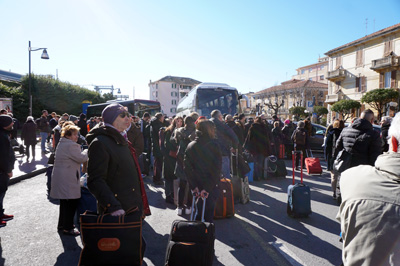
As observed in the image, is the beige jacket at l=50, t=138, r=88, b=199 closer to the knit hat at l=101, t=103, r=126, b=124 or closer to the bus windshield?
the knit hat at l=101, t=103, r=126, b=124

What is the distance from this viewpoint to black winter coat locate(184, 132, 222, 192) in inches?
154

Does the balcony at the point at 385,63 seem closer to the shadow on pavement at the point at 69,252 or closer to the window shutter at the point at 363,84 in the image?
the window shutter at the point at 363,84

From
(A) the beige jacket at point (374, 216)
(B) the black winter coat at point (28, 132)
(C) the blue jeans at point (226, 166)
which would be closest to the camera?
(A) the beige jacket at point (374, 216)

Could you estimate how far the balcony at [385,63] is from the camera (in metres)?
33.3

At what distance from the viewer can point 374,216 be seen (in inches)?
56.1

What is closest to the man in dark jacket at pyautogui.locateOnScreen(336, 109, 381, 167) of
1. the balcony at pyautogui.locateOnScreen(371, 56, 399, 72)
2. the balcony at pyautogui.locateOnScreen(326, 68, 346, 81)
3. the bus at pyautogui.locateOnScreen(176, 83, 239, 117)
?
the bus at pyautogui.locateOnScreen(176, 83, 239, 117)

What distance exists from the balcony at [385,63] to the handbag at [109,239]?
129 ft

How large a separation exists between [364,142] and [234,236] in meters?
2.90

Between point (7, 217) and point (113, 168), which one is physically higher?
point (113, 168)

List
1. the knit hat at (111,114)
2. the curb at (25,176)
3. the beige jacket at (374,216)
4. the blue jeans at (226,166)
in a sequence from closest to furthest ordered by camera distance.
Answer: the beige jacket at (374,216)
the knit hat at (111,114)
the blue jeans at (226,166)
the curb at (25,176)

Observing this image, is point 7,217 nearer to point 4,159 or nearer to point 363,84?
point 4,159

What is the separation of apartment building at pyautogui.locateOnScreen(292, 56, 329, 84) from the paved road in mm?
79262

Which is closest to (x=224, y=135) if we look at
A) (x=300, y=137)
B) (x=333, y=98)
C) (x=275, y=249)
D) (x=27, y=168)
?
(x=275, y=249)

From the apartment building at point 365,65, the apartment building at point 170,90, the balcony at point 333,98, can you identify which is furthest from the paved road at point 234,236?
the apartment building at point 170,90
